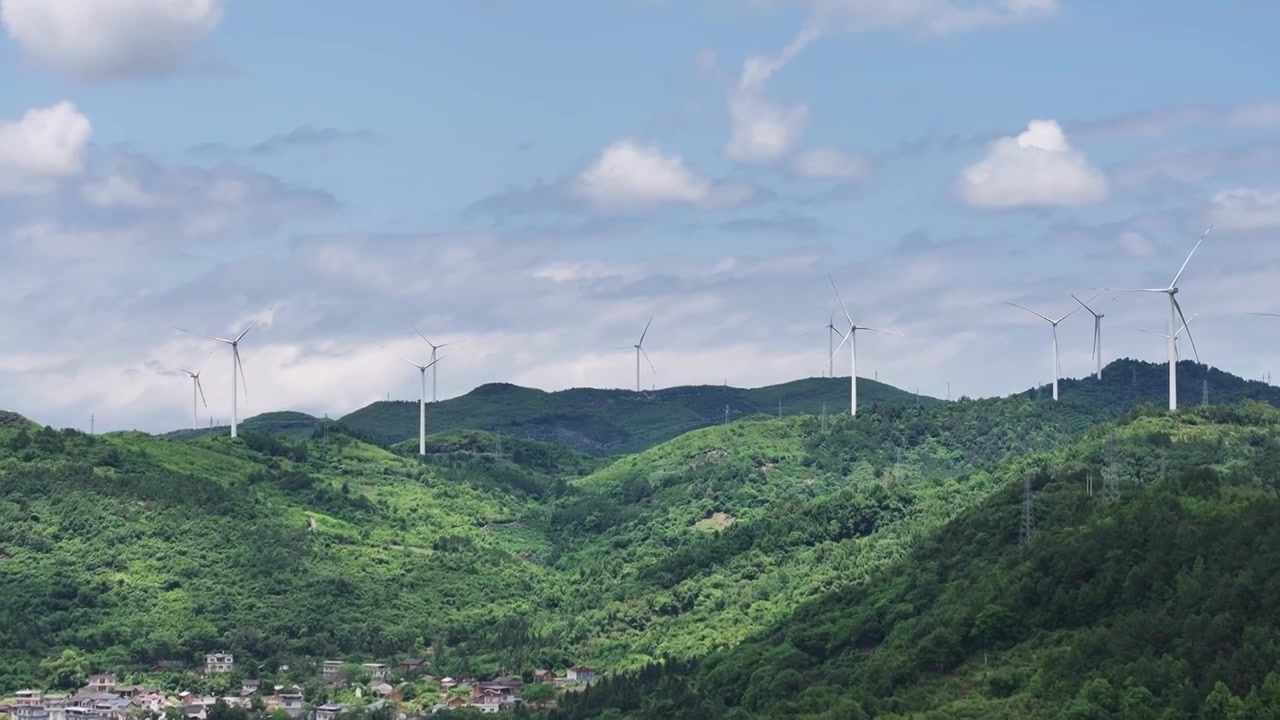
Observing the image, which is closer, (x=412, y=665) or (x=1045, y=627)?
(x=1045, y=627)

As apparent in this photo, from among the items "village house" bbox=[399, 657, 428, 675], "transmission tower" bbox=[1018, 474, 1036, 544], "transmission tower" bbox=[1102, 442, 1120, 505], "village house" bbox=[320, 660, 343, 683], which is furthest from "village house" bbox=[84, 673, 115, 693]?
"transmission tower" bbox=[1102, 442, 1120, 505]

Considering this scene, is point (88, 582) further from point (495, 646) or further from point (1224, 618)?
point (1224, 618)

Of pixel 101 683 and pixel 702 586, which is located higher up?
pixel 702 586

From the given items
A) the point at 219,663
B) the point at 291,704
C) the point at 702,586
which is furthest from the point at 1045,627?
the point at 219,663

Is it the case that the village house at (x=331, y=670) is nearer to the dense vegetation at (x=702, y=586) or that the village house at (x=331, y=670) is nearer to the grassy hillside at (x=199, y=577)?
the dense vegetation at (x=702, y=586)

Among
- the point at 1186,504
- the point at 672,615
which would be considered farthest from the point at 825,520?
the point at 1186,504

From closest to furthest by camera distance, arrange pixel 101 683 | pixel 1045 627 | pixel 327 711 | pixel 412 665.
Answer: pixel 1045 627
pixel 327 711
pixel 101 683
pixel 412 665

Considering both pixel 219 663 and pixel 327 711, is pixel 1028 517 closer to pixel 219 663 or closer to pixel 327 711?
pixel 327 711
